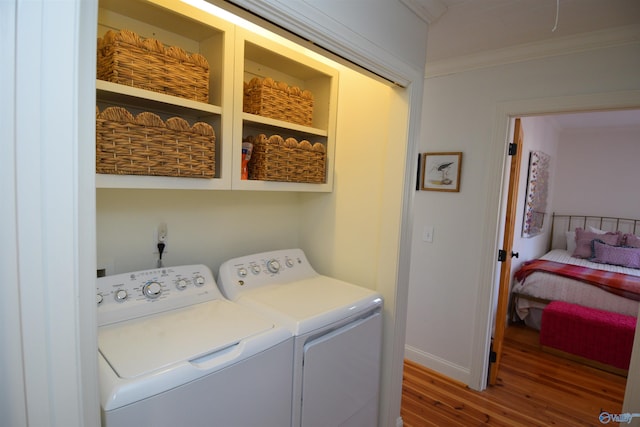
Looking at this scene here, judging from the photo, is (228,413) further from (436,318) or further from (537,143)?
(537,143)

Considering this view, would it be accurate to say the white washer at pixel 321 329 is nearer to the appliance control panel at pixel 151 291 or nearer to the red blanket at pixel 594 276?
the appliance control panel at pixel 151 291

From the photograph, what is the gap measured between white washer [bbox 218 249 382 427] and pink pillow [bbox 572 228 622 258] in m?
4.44

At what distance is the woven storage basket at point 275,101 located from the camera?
1.61 m

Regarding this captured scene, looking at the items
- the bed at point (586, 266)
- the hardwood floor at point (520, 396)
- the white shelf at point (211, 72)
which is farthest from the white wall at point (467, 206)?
the bed at point (586, 266)

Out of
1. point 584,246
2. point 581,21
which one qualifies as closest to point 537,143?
point 584,246

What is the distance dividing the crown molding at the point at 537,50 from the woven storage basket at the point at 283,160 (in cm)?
140

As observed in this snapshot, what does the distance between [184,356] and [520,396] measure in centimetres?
258

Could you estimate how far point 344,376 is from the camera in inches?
60.4

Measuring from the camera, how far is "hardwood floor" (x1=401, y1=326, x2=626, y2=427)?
2230 mm

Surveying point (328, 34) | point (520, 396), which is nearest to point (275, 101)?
point (328, 34)

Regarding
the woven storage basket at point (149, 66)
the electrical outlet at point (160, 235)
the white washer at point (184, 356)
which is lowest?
the white washer at point (184, 356)

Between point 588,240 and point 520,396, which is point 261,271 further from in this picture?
point 588,240

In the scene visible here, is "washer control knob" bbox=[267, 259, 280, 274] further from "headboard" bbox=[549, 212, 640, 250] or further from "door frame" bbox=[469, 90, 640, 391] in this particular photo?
"headboard" bbox=[549, 212, 640, 250]

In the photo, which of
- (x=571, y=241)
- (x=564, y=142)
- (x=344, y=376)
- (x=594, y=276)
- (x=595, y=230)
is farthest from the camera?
(x=564, y=142)
